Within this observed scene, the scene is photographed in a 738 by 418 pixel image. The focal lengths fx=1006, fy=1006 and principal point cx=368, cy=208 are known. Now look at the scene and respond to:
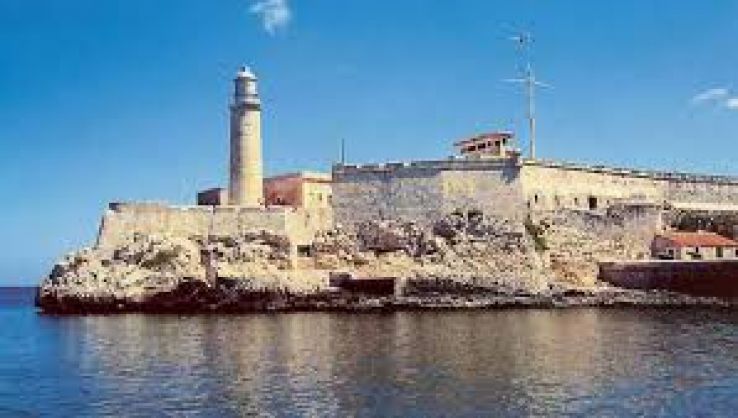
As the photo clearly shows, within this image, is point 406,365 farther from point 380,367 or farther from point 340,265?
point 340,265

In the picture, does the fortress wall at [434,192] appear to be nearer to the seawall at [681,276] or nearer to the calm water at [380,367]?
the seawall at [681,276]

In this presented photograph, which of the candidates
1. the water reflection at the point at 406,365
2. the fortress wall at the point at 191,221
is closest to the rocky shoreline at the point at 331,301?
the fortress wall at the point at 191,221

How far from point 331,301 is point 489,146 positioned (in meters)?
12.9

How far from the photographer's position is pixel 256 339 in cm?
3183

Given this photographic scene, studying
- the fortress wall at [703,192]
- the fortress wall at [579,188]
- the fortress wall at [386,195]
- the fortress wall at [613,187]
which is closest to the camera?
the fortress wall at [386,195]

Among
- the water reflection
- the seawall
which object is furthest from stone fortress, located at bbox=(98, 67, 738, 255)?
the water reflection

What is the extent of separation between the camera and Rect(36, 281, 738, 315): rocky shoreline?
4412 cm

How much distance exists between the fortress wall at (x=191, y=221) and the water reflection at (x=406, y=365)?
24.4ft

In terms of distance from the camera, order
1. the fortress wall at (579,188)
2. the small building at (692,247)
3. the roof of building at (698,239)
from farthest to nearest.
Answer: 1. the fortress wall at (579,188)
2. the roof of building at (698,239)
3. the small building at (692,247)

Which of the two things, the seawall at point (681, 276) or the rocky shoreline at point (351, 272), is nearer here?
the rocky shoreline at point (351, 272)

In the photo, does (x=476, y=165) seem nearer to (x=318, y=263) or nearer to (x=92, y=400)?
(x=318, y=263)

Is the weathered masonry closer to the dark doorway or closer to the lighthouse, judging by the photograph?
the dark doorway

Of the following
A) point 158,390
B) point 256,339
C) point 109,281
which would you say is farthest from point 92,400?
point 109,281

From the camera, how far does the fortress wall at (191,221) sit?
45750mm
